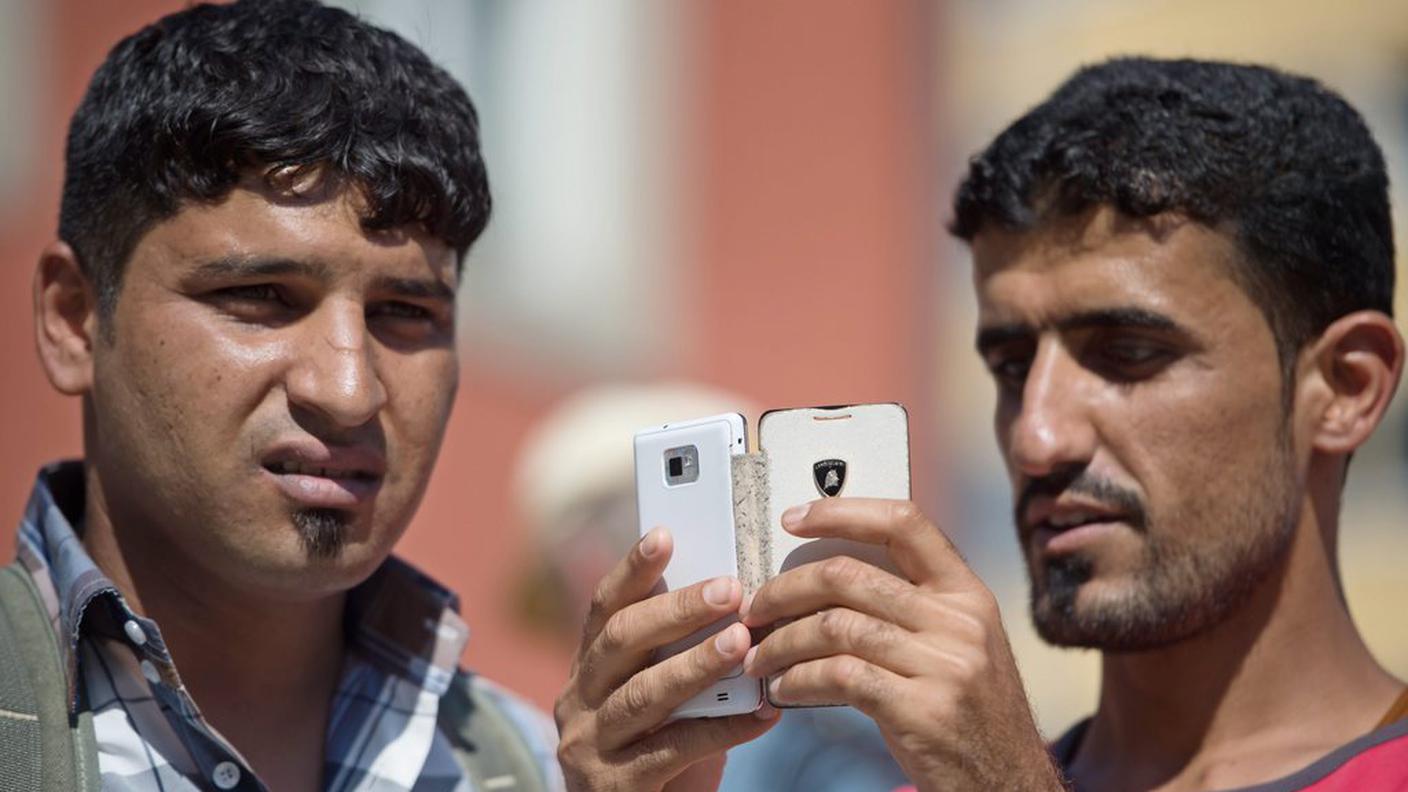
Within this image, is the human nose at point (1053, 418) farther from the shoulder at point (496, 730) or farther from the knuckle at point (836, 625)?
the shoulder at point (496, 730)

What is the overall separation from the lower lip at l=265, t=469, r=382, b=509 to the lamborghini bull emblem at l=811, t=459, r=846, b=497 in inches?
29.3

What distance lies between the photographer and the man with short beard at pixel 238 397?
245cm

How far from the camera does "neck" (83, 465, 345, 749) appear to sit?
2.61m

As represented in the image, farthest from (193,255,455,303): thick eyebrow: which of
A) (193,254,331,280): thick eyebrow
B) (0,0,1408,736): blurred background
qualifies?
(0,0,1408,736): blurred background

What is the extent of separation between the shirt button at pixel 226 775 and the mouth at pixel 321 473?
1.34 ft

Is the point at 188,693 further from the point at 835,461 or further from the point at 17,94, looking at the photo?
the point at 17,94

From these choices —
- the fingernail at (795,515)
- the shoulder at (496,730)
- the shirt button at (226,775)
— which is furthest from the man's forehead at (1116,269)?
the shirt button at (226,775)

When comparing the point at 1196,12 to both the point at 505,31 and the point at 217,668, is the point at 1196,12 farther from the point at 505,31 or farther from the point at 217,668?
the point at 217,668

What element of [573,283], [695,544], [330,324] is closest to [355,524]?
[330,324]

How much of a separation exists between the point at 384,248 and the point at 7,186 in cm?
417

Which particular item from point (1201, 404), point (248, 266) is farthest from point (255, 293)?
point (1201, 404)

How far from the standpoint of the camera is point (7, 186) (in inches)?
240

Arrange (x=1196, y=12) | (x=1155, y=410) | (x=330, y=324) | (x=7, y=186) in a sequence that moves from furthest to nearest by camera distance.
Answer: (x=1196, y=12) → (x=7, y=186) → (x=1155, y=410) → (x=330, y=324)

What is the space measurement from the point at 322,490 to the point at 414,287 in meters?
0.36
